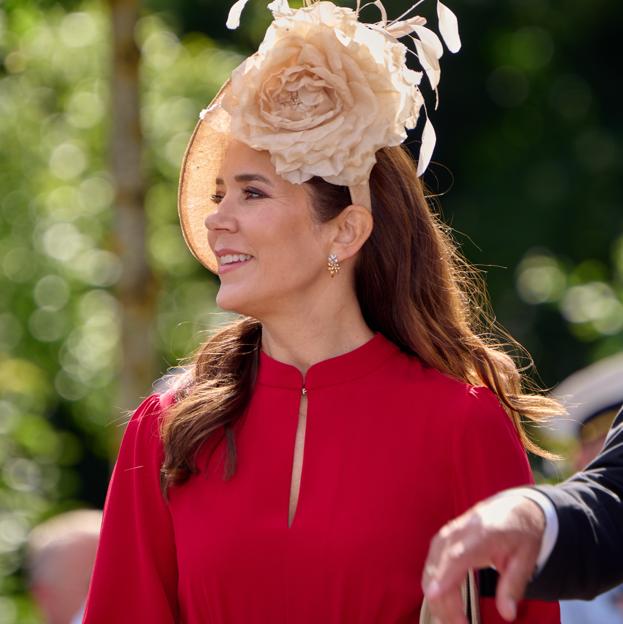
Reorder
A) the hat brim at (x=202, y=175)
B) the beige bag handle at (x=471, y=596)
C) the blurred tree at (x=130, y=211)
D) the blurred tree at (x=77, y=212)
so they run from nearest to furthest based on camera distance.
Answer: the beige bag handle at (x=471, y=596)
the hat brim at (x=202, y=175)
the blurred tree at (x=130, y=211)
the blurred tree at (x=77, y=212)

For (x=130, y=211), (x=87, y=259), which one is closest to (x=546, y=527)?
(x=130, y=211)

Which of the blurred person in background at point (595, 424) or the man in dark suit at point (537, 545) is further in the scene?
the blurred person in background at point (595, 424)

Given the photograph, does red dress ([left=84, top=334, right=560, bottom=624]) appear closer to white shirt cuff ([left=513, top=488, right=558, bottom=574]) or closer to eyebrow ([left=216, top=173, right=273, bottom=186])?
eyebrow ([left=216, top=173, right=273, bottom=186])

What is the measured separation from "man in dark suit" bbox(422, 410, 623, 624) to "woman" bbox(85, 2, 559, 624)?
981mm

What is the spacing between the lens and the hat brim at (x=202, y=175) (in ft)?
11.9

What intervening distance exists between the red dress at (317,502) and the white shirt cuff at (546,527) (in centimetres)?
103

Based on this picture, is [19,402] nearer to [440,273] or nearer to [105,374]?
[105,374]

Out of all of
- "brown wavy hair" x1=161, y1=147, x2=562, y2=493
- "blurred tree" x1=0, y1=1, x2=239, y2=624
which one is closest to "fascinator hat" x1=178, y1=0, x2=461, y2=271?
A: "brown wavy hair" x1=161, y1=147, x2=562, y2=493

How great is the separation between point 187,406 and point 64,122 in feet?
21.9

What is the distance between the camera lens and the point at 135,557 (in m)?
3.47

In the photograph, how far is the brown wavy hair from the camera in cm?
352

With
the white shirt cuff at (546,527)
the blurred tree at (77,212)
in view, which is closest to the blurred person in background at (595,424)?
the white shirt cuff at (546,527)

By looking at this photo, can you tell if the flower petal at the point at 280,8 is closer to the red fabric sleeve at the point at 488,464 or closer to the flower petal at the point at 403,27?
the flower petal at the point at 403,27

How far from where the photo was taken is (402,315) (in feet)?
11.7
